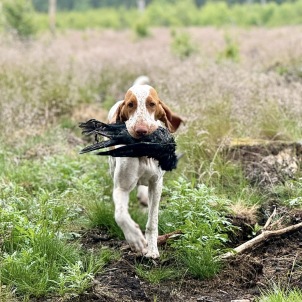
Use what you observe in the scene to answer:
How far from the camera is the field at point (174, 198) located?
12.0 ft

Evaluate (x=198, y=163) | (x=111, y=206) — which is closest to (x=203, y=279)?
(x=111, y=206)

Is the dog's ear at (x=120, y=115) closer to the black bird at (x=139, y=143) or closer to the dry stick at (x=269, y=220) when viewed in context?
the black bird at (x=139, y=143)

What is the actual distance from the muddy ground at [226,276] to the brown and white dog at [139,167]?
0.22 metres

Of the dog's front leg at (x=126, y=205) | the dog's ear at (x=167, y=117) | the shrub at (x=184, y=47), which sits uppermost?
the dog's ear at (x=167, y=117)

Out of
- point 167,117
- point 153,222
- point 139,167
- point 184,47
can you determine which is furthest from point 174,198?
point 184,47

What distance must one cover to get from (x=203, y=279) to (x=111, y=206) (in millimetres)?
1286

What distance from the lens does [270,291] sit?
3457 millimetres

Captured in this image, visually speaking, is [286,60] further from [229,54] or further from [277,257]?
[277,257]

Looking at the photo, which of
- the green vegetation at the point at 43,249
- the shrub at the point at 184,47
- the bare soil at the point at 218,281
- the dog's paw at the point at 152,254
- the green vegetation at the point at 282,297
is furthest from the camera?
the shrub at the point at 184,47

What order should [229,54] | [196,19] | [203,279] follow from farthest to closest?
[196,19] → [229,54] → [203,279]

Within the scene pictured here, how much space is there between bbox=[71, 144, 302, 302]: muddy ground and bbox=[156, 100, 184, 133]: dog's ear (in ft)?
2.93

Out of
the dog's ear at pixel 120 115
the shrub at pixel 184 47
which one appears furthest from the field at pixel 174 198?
the shrub at pixel 184 47

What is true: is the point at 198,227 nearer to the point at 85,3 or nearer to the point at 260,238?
the point at 260,238

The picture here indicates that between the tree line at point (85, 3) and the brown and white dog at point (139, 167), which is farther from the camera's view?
the tree line at point (85, 3)
